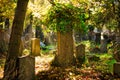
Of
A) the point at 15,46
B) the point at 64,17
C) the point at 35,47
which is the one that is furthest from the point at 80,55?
the point at 35,47

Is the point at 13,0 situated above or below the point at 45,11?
above

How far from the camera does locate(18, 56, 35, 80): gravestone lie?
7.89 m

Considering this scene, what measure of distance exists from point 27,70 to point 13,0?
23.7 feet

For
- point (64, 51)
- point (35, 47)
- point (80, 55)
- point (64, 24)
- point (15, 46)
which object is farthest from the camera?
point (35, 47)

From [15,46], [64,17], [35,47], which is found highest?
[64,17]

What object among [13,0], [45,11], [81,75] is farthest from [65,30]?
[13,0]

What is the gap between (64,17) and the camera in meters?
10.3

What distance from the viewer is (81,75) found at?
358 inches

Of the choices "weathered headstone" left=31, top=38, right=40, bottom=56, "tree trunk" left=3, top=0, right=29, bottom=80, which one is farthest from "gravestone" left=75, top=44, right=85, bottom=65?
"weathered headstone" left=31, top=38, right=40, bottom=56

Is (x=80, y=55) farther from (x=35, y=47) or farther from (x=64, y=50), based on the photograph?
(x=35, y=47)

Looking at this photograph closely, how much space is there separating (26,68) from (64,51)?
2.89 meters

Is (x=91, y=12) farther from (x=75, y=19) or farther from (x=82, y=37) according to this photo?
(x=82, y=37)

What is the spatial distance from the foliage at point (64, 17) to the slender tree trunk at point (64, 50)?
347 mm

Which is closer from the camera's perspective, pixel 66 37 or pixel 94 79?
pixel 94 79
